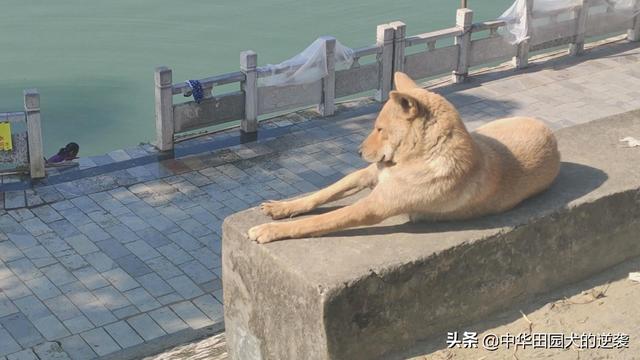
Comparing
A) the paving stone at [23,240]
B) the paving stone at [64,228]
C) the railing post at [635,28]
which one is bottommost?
the paving stone at [23,240]

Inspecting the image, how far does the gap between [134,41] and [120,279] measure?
10.0m

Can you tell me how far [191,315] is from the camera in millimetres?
9297

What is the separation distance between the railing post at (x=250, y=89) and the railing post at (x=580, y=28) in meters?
6.59

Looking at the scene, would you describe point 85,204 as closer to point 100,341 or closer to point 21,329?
point 21,329

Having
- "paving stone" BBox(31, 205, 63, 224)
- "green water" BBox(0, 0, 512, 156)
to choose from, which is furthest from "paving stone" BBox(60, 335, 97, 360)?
"green water" BBox(0, 0, 512, 156)

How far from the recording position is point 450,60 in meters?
15.6

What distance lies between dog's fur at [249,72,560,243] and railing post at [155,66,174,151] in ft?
24.3

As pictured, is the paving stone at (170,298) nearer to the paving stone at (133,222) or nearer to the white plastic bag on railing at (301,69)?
the paving stone at (133,222)

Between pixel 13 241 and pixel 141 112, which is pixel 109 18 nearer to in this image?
pixel 141 112

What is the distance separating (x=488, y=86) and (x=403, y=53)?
1.69m

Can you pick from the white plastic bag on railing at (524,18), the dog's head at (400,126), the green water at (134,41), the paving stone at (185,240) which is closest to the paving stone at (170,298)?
the paving stone at (185,240)

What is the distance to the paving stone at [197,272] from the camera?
390 inches

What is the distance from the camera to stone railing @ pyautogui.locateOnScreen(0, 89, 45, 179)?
38.4ft

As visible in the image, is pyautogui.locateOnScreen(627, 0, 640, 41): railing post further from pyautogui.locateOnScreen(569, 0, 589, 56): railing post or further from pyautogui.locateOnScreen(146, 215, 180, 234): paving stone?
pyautogui.locateOnScreen(146, 215, 180, 234): paving stone
